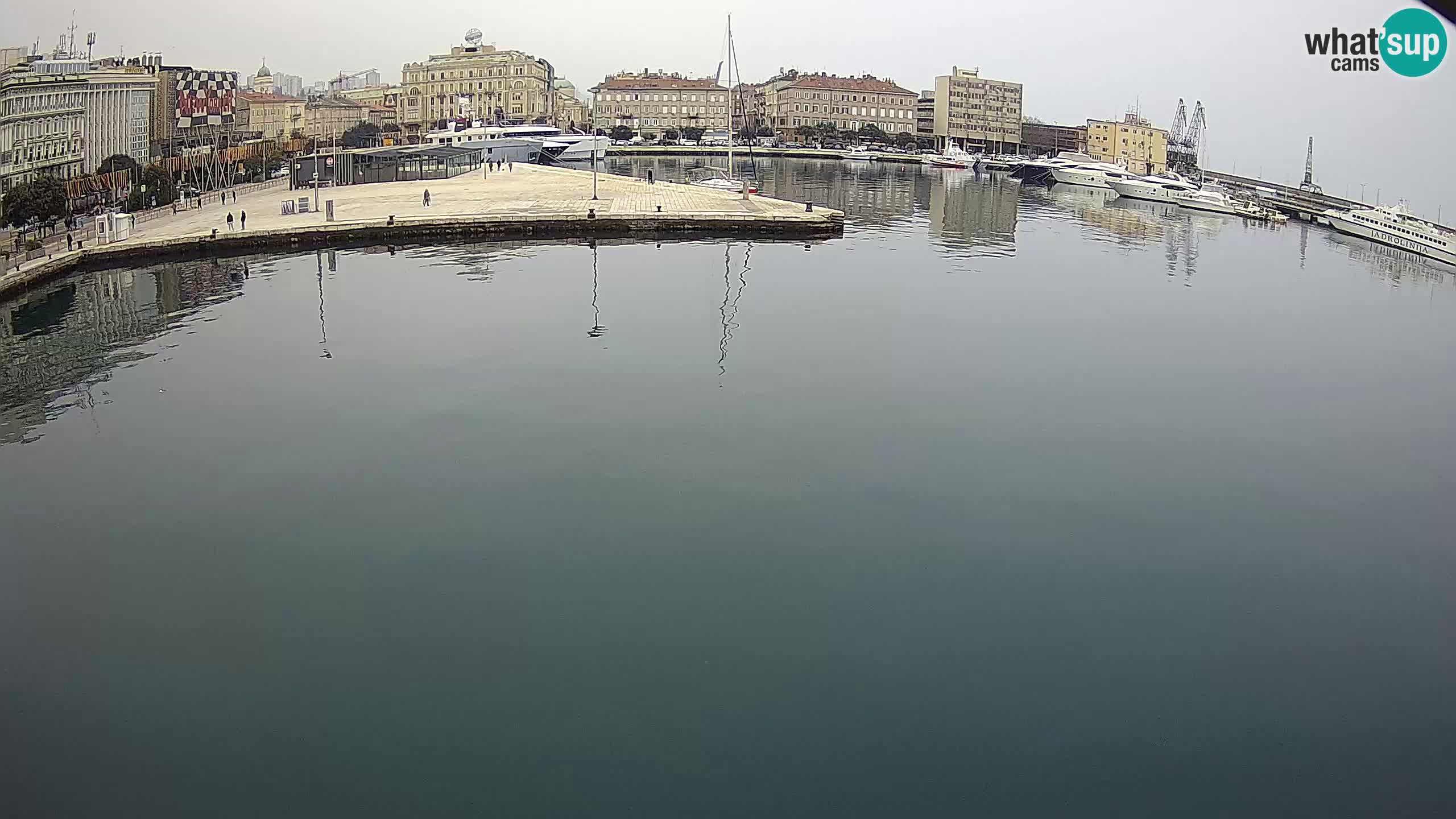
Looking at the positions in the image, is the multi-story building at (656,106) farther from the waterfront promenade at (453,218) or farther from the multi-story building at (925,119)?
the waterfront promenade at (453,218)

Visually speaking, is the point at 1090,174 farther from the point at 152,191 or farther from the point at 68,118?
the point at 68,118

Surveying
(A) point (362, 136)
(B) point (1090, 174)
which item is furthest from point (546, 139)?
(B) point (1090, 174)

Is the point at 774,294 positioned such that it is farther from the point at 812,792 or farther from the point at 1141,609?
the point at 812,792

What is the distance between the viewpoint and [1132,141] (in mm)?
71188

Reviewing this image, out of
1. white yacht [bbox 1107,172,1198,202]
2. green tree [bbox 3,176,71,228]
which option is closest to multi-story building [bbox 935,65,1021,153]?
white yacht [bbox 1107,172,1198,202]

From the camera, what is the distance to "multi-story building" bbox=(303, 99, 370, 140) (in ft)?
193

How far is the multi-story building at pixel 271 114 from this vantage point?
51375 millimetres

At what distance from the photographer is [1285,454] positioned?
391 inches

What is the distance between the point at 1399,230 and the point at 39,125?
30932 millimetres

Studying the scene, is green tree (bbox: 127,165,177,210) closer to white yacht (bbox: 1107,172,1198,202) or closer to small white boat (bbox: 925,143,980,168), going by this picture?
white yacht (bbox: 1107,172,1198,202)

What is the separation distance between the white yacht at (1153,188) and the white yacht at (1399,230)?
6689 millimetres

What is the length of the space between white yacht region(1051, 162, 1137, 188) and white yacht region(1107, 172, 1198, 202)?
1.16 m

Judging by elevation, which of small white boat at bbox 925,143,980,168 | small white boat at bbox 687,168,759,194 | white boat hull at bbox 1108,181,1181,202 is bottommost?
small white boat at bbox 687,168,759,194

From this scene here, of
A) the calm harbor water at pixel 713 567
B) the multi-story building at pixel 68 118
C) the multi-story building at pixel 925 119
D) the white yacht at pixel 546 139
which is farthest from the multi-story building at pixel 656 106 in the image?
the calm harbor water at pixel 713 567
